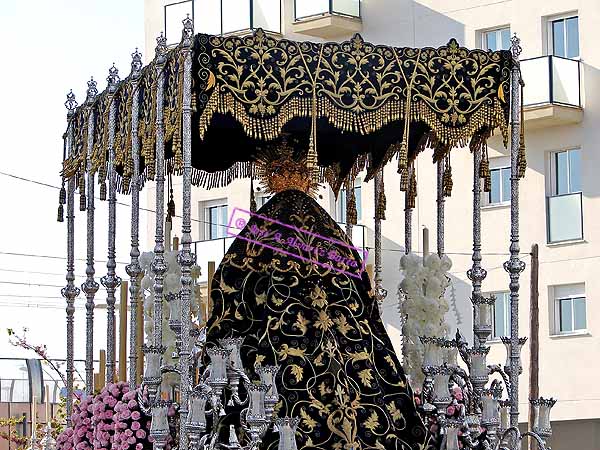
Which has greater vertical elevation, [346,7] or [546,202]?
[346,7]

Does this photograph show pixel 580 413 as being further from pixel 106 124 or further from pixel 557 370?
pixel 106 124

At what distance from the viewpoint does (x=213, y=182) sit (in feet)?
40.3

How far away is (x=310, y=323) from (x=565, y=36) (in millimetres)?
14584

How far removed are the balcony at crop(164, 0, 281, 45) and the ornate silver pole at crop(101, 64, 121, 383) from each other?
14.8 m

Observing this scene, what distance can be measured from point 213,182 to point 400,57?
7.64 feet

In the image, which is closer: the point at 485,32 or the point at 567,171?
the point at 567,171

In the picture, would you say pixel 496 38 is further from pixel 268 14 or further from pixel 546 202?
pixel 268 14

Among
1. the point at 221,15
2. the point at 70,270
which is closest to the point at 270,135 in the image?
the point at 70,270

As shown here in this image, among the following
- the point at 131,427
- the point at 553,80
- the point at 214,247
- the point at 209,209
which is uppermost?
the point at 553,80

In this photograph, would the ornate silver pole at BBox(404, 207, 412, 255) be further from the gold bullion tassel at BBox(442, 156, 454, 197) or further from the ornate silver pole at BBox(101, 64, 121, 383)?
the ornate silver pole at BBox(101, 64, 121, 383)

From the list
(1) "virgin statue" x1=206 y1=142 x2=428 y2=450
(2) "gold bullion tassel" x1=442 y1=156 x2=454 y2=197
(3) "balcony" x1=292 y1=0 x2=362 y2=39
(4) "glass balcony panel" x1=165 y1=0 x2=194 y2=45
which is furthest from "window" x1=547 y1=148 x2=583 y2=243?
(1) "virgin statue" x1=206 y1=142 x2=428 y2=450

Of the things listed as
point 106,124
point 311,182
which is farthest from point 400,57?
point 106,124

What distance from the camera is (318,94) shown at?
10.2m

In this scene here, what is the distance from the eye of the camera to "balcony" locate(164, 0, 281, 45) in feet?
86.5
